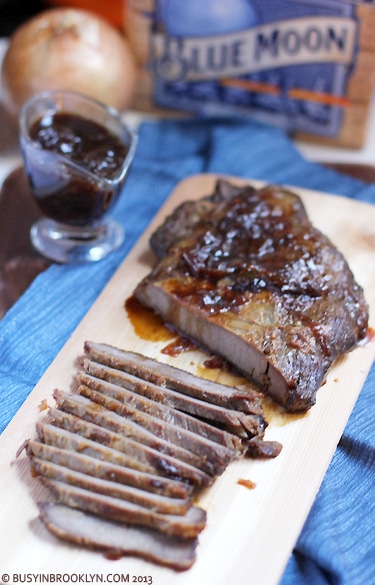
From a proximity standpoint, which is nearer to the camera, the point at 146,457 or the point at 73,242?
the point at 146,457

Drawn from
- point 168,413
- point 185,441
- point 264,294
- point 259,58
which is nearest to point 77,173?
point 264,294

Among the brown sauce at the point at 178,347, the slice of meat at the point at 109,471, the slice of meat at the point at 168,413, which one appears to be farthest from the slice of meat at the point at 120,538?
the brown sauce at the point at 178,347

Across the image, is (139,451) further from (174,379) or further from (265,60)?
(265,60)

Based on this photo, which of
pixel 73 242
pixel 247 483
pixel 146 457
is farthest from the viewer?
pixel 73 242

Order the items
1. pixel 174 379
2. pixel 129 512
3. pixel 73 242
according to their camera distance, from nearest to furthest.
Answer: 1. pixel 129 512
2. pixel 174 379
3. pixel 73 242

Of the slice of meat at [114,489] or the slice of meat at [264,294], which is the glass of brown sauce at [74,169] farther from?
the slice of meat at [114,489]

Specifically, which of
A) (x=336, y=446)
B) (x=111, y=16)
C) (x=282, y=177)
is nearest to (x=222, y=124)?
(x=282, y=177)

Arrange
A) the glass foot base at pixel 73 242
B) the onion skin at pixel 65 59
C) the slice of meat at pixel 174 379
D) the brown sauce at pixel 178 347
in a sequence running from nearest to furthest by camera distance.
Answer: the slice of meat at pixel 174 379 < the brown sauce at pixel 178 347 < the glass foot base at pixel 73 242 < the onion skin at pixel 65 59

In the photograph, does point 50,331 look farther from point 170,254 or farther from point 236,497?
point 236,497
